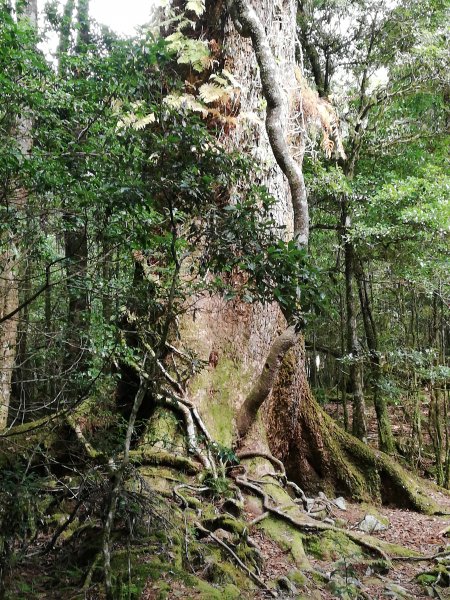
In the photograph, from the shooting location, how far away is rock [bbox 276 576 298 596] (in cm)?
420

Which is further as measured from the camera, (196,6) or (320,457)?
(320,457)

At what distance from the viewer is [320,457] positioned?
7.54 metres

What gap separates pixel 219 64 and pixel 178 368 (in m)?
4.23

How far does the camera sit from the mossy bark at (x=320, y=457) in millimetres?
7316

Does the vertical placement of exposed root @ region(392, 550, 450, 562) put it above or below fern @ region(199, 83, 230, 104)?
below

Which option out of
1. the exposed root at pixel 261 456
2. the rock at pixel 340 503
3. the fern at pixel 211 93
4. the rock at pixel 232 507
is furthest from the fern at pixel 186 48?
the rock at pixel 340 503

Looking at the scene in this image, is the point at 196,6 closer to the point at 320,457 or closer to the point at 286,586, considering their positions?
the point at 320,457

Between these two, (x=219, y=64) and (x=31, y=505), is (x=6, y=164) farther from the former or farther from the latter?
(x=219, y=64)

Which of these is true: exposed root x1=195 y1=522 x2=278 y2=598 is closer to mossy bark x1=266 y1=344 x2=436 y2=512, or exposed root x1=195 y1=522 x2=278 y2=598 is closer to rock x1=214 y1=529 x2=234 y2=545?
rock x1=214 y1=529 x2=234 y2=545

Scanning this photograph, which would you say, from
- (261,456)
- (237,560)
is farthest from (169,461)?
(261,456)

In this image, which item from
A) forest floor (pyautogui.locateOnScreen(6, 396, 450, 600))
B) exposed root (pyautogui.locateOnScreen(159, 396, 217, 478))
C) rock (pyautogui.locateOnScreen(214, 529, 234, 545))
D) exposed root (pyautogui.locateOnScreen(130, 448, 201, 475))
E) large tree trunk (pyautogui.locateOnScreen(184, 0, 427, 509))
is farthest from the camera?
large tree trunk (pyautogui.locateOnScreen(184, 0, 427, 509))

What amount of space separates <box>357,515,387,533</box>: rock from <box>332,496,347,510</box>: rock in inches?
16.8

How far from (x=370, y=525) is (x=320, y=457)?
4.24 feet

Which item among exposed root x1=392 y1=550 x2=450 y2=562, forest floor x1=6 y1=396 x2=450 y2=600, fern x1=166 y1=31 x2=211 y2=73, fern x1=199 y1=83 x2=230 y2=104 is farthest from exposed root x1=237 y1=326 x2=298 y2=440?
fern x1=166 y1=31 x2=211 y2=73
